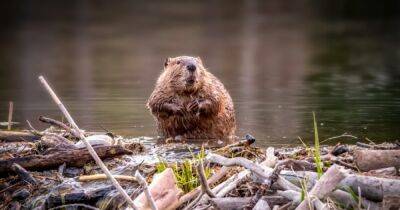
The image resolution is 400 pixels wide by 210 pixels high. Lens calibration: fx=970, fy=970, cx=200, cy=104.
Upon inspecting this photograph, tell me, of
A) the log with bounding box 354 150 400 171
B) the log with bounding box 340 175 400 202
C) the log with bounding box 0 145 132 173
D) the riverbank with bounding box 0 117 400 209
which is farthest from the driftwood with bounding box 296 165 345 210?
the log with bounding box 0 145 132 173

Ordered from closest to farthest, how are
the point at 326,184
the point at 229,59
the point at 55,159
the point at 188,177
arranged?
the point at 326,184 → the point at 188,177 → the point at 55,159 → the point at 229,59

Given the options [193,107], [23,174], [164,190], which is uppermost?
[164,190]

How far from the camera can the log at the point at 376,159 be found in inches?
194

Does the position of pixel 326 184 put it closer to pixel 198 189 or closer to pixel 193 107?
pixel 198 189

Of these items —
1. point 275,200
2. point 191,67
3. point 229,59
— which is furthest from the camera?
point 229,59

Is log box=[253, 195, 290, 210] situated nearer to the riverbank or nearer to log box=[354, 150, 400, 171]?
the riverbank

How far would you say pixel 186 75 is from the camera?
7992mm

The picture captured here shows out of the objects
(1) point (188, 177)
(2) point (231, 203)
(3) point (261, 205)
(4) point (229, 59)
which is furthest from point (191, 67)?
(4) point (229, 59)

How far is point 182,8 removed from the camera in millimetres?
40531

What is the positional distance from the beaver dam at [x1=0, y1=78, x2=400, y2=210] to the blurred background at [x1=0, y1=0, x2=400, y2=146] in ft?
6.13

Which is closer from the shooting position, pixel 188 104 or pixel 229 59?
pixel 188 104

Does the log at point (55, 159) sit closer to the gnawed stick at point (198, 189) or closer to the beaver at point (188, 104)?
the gnawed stick at point (198, 189)

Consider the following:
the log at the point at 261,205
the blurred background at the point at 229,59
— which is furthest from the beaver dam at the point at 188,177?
the blurred background at the point at 229,59

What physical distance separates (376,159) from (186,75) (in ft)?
10.5
